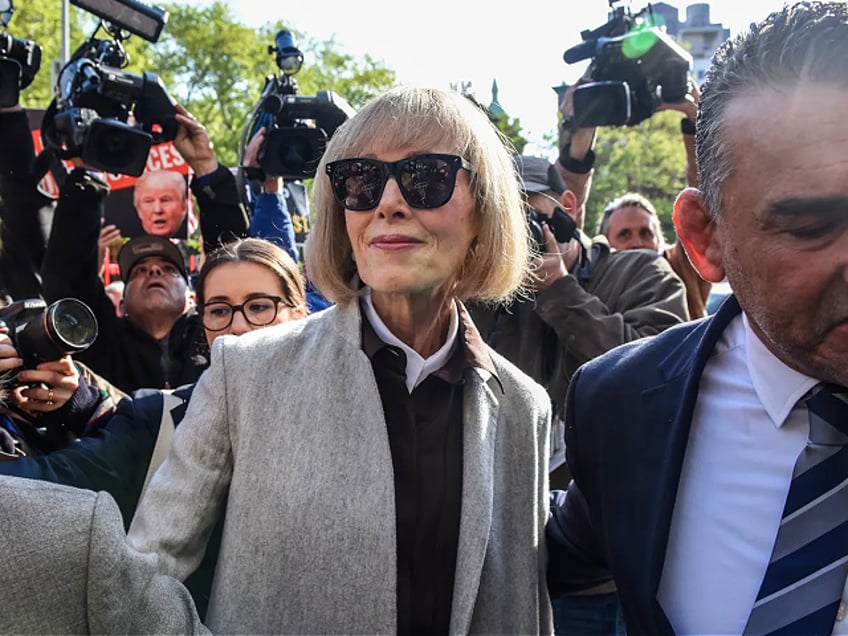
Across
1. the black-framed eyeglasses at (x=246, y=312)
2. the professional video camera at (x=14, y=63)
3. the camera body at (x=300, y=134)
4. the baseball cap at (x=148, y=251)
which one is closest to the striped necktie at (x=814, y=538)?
the black-framed eyeglasses at (x=246, y=312)

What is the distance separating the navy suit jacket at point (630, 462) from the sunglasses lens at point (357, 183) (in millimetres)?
563

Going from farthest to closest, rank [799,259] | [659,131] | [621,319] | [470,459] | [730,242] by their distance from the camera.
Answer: [659,131] < [621,319] < [470,459] < [730,242] < [799,259]

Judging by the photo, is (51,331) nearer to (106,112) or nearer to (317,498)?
(317,498)

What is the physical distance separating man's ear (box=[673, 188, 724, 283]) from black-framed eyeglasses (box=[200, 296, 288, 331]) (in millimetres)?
1385

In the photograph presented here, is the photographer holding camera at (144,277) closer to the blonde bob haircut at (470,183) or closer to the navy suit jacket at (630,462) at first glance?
the blonde bob haircut at (470,183)

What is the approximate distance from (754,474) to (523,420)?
495 millimetres

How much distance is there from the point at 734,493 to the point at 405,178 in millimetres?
830

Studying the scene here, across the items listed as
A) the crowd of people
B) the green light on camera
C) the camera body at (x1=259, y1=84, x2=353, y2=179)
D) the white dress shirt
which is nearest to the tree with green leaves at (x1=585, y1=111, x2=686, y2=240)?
the green light on camera

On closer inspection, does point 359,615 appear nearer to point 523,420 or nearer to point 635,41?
point 523,420

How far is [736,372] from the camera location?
1582 mm

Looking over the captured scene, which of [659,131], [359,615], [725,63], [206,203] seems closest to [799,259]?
[725,63]

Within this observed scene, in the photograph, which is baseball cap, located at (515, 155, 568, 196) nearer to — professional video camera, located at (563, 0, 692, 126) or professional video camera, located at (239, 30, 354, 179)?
professional video camera, located at (563, 0, 692, 126)

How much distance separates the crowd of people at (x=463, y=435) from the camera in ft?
4.17

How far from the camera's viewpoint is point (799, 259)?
50.4 inches
